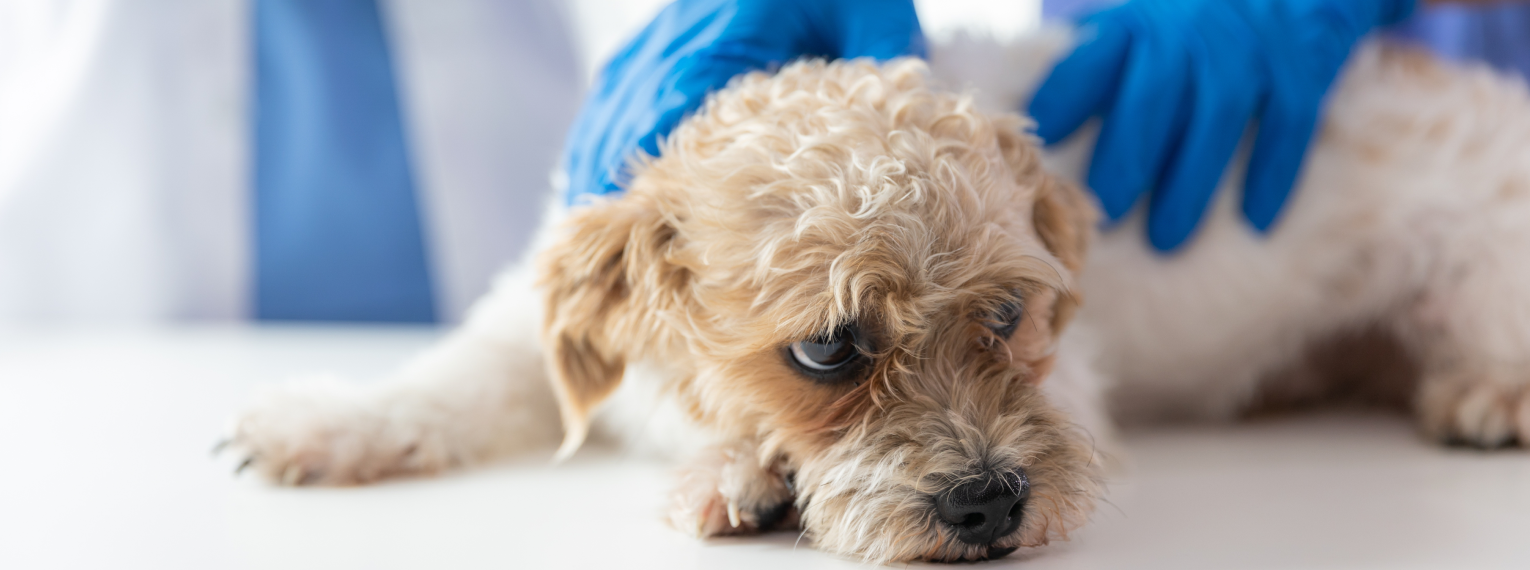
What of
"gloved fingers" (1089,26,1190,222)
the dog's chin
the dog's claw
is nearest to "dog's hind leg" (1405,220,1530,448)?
"gloved fingers" (1089,26,1190,222)

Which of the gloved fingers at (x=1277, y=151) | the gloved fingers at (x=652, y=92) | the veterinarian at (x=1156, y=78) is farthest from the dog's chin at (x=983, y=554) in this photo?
the gloved fingers at (x=1277, y=151)

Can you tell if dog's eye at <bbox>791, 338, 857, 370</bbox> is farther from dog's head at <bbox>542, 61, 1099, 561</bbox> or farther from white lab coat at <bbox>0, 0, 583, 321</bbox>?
white lab coat at <bbox>0, 0, 583, 321</bbox>

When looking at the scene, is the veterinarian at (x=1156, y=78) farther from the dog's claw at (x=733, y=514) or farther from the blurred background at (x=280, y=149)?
the blurred background at (x=280, y=149)

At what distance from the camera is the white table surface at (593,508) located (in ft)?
4.54

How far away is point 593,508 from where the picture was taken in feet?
5.34

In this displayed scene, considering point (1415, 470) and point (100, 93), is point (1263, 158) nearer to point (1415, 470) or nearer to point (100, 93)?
point (1415, 470)

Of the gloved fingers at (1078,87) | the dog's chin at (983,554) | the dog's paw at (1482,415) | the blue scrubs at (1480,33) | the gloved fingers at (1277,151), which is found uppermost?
the blue scrubs at (1480,33)

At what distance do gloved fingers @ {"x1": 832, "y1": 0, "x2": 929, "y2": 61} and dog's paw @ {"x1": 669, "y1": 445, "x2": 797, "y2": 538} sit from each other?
0.87 m

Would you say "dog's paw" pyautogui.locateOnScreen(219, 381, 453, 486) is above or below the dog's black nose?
above

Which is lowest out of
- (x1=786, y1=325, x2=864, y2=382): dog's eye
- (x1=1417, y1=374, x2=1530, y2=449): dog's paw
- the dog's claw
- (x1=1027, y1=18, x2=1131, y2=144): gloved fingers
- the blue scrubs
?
the dog's claw

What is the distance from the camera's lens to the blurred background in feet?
9.75

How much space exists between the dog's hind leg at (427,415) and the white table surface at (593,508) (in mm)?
58

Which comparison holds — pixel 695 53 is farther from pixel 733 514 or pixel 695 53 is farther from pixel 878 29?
pixel 733 514

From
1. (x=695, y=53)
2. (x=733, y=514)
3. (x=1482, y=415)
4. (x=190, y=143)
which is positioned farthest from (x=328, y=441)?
(x=1482, y=415)
